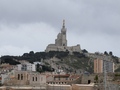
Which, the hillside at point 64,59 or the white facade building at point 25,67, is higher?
the hillside at point 64,59

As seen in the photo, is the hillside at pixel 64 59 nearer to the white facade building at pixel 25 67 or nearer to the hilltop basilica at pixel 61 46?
the hilltop basilica at pixel 61 46

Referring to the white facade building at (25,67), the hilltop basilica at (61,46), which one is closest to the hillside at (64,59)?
the hilltop basilica at (61,46)

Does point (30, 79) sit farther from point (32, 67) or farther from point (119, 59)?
point (119, 59)

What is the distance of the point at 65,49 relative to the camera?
14100 cm

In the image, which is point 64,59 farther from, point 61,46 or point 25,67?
point 25,67

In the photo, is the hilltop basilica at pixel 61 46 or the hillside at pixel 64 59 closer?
the hillside at pixel 64 59

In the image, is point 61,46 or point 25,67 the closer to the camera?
point 25,67

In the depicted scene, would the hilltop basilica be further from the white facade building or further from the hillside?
the white facade building

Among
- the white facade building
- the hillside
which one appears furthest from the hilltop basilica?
the white facade building

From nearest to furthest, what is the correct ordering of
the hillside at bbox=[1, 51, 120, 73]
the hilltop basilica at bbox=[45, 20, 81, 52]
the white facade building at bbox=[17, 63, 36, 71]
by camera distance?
the white facade building at bbox=[17, 63, 36, 71], the hillside at bbox=[1, 51, 120, 73], the hilltop basilica at bbox=[45, 20, 81, 52]

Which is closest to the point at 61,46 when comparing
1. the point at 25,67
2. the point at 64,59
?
the point at 64,59

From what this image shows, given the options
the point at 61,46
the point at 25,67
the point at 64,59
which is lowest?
the point at 25,67

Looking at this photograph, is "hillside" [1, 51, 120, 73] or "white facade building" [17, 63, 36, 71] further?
"hillside" [1, 51, 120, 73]

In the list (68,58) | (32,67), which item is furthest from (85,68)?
(32,67)
